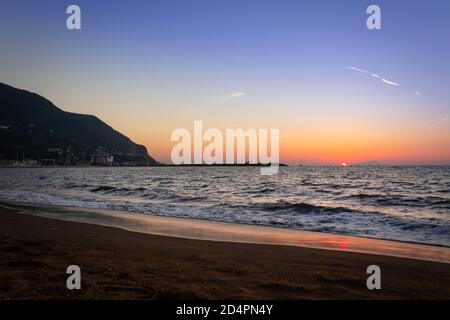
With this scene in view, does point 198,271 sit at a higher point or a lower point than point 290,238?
higher

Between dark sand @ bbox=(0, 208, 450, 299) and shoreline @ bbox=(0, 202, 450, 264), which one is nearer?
dark sand @ bbox=(0, 208, 450, 299)

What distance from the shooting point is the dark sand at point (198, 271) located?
620 centimetres

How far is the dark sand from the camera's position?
6.20 m

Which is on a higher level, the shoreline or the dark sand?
the dark sand

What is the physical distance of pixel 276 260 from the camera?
911 centimetres

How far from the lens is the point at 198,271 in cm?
762

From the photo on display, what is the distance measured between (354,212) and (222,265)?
16.5 m

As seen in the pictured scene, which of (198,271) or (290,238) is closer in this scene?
(198,271)

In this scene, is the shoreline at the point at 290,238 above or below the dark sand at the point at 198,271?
below

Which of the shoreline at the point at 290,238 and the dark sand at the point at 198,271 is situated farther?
the shoreline at the point at 290,238
